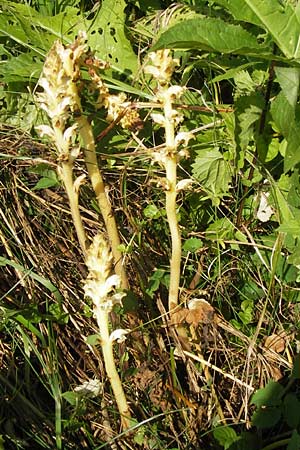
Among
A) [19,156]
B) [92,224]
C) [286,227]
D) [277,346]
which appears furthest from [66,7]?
[277,346]

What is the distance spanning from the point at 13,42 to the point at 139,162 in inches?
29.1

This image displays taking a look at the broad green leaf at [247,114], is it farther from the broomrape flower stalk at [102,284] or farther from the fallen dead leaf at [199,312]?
the broomrape flower stalk at [102,284]

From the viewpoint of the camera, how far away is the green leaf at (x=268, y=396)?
6.66ft

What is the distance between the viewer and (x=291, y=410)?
79.0 inches

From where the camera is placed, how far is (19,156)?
2.48 meters

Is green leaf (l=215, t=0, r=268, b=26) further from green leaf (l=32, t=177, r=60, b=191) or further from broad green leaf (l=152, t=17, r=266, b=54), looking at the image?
green leaf (l=32, t=177, r=60, b=191)

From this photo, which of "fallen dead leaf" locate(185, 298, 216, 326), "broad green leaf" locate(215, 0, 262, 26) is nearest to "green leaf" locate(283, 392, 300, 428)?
"fallen dead leaf" locate(185, 298, 216, 326)

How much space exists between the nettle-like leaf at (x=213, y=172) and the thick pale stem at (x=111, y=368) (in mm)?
761

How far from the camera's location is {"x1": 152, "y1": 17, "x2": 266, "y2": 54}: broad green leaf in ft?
6.45

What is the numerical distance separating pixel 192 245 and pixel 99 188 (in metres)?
0.44

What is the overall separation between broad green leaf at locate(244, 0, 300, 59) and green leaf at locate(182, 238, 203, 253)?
674 millimetres

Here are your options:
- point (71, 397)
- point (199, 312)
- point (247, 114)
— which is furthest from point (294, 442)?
point (247, 114)

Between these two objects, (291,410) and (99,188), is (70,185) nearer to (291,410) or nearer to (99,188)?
(99,188)

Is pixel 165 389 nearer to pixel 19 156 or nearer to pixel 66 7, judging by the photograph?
pixel 19 156
